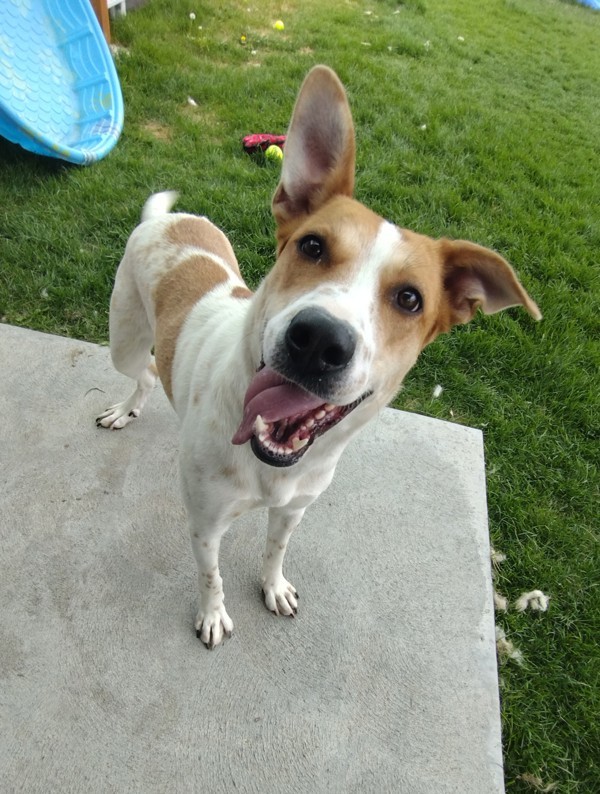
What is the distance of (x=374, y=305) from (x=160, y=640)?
1.85 meters

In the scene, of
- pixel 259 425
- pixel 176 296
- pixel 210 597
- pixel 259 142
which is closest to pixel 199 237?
pixel 176 296

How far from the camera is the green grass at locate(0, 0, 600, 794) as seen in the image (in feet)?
10.4

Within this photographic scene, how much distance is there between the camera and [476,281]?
221cm

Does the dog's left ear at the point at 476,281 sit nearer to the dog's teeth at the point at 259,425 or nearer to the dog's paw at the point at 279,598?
the dog's teeth at the point at 259,425

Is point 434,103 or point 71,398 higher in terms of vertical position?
point 434,103

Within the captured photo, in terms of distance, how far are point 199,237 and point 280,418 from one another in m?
1.61

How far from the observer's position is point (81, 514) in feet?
9.79

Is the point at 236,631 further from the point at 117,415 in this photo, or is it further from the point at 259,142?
the point at 259,142

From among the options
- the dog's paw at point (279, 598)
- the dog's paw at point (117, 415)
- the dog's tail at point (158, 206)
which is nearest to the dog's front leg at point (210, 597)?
the dog's paw at point (279, 598)

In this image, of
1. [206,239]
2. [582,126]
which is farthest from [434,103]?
[206,239]

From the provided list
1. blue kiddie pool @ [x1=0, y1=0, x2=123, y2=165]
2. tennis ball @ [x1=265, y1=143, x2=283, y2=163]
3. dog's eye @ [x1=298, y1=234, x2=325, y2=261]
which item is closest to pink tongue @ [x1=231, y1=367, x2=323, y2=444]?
dog's eye @ [x1=298, y1=234, x2=325, y2=261]

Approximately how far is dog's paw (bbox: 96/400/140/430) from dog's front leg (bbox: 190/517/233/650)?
116 cm

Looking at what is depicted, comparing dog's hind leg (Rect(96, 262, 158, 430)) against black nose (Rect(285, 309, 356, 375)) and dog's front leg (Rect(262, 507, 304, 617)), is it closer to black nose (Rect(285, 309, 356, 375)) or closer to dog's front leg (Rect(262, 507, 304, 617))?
dog's front leg (Rect(262, 507, 304, 617))

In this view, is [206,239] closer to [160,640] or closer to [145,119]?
[160,640]
